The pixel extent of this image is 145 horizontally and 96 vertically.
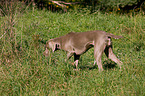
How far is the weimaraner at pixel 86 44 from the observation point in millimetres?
5004

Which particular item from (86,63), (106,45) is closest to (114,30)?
(86,63)

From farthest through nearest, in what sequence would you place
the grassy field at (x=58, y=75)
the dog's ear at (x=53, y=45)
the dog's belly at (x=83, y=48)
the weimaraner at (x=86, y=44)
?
1. the dog's ear at (x=53, y=45)
2. the dog's belly at (x=83, y=48)
3. the weimaraner at (x=86, y=44)
4. the grassy field at (x=58, y=75)

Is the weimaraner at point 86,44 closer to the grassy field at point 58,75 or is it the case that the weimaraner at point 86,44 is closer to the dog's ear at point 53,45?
the dog's ear at point 53,45

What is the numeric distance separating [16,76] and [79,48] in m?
1.77

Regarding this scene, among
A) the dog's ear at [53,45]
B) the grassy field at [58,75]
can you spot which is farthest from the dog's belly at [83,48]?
the dog's ear at [53,45]

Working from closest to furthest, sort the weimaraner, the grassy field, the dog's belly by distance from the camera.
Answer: the grassy field → the weimaraner → the dog's belly

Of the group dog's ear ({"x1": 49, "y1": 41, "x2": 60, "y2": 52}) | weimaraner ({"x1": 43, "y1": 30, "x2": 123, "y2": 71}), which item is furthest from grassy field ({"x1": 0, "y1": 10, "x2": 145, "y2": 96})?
dog's ear ({"x1": 49, "y1": 41, "x2": 60, "y2": 52})

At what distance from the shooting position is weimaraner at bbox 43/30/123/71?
5.00 metres

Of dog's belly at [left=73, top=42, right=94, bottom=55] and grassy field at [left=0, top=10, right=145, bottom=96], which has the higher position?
dog's belly at [left=73, top=42, right=94, bottom=55]

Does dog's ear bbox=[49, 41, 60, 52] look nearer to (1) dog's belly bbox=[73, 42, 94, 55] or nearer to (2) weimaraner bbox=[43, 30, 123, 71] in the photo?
(2) weimaraner bbox=[43, 30, 123, 71]

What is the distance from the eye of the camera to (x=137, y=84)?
392 centimetres

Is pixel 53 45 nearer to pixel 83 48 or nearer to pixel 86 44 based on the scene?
pixel 83 48

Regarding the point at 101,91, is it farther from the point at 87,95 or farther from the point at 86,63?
the point at 86,63

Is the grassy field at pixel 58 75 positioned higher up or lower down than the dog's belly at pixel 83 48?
lower down
